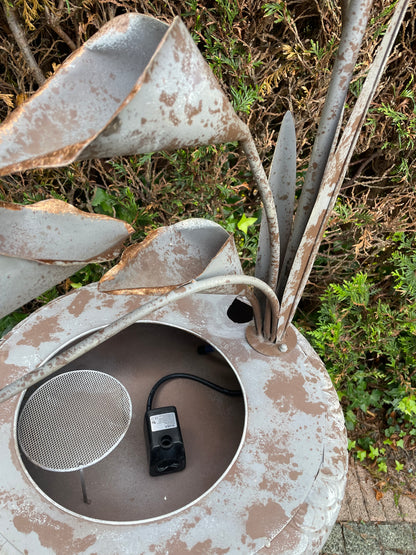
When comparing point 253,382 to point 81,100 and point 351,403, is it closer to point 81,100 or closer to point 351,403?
point 81,100

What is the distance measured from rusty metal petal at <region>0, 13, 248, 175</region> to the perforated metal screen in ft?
2.51

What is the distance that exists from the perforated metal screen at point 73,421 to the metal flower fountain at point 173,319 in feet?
0.05

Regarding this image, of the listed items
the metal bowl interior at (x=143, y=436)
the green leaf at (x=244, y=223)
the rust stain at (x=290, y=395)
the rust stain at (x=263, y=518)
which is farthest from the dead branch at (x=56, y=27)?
the rust stain at (x=263, y=518)

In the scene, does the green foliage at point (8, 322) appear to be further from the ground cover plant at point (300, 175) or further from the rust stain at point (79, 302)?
the rust stain at point (79, 302)

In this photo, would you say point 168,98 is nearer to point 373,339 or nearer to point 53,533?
point 53,533

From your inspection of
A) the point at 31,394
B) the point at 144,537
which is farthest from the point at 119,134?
the point at 31,394

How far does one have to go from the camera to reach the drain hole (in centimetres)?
129

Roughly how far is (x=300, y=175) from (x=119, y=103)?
1.82 m

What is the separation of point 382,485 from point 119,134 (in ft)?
7.22

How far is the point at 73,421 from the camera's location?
1149mm

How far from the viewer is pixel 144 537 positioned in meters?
0.88

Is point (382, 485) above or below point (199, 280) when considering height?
below

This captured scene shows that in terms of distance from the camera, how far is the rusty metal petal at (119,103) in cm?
53

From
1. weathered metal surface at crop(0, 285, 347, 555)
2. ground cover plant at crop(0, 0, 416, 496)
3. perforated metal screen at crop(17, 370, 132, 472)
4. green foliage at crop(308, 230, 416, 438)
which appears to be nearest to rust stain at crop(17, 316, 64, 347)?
weathered metal surface at crop(0, 285, 347, 555)
